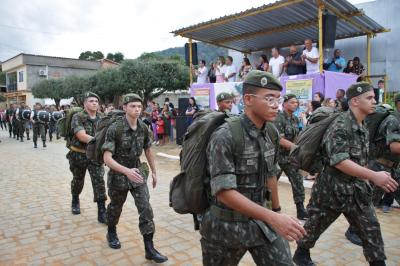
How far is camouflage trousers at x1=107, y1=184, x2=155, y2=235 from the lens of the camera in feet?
13.9

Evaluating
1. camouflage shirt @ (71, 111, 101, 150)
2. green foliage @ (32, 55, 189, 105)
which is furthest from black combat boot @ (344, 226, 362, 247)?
green foliage @ (32, 55, 189, 105)

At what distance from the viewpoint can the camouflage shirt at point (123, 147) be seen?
4.38m

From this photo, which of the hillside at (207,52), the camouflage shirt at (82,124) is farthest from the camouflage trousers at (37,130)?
the camouflage shirt at (82,124)

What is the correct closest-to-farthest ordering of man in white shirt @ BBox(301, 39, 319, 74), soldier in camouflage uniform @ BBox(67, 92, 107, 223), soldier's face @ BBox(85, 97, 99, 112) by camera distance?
soldier in camouflage uniform @ BBox(67, 92, 107, 223), soldier's face @ BBox(85, 97, 99, 112), man in white shirt @ BBox(301, 39, 319, 74)

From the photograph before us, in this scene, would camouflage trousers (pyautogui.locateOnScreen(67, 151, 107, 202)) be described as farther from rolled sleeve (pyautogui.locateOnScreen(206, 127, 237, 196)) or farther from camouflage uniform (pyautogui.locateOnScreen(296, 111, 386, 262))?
rolled sleeve (pyautogui.locateOnScreen(206, 127, 237, 196))

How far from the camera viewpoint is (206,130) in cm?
241

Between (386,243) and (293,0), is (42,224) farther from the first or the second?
(293,0)

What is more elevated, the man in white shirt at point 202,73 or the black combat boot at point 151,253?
the man in white shirt at point 202,73

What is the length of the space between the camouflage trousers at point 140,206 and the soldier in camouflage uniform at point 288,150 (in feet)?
7.68

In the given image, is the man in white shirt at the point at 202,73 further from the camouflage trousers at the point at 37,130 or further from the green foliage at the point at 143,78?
the green foliage at the point at 143,78

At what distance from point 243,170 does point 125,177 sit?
7.72 feet

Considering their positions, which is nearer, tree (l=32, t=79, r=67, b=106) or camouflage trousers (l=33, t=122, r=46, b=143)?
camouflage trousers (l=33, t=122, r=46, b=143)


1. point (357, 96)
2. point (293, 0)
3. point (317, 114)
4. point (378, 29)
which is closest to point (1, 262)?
point (317, 114)

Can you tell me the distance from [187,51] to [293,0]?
540 cm
